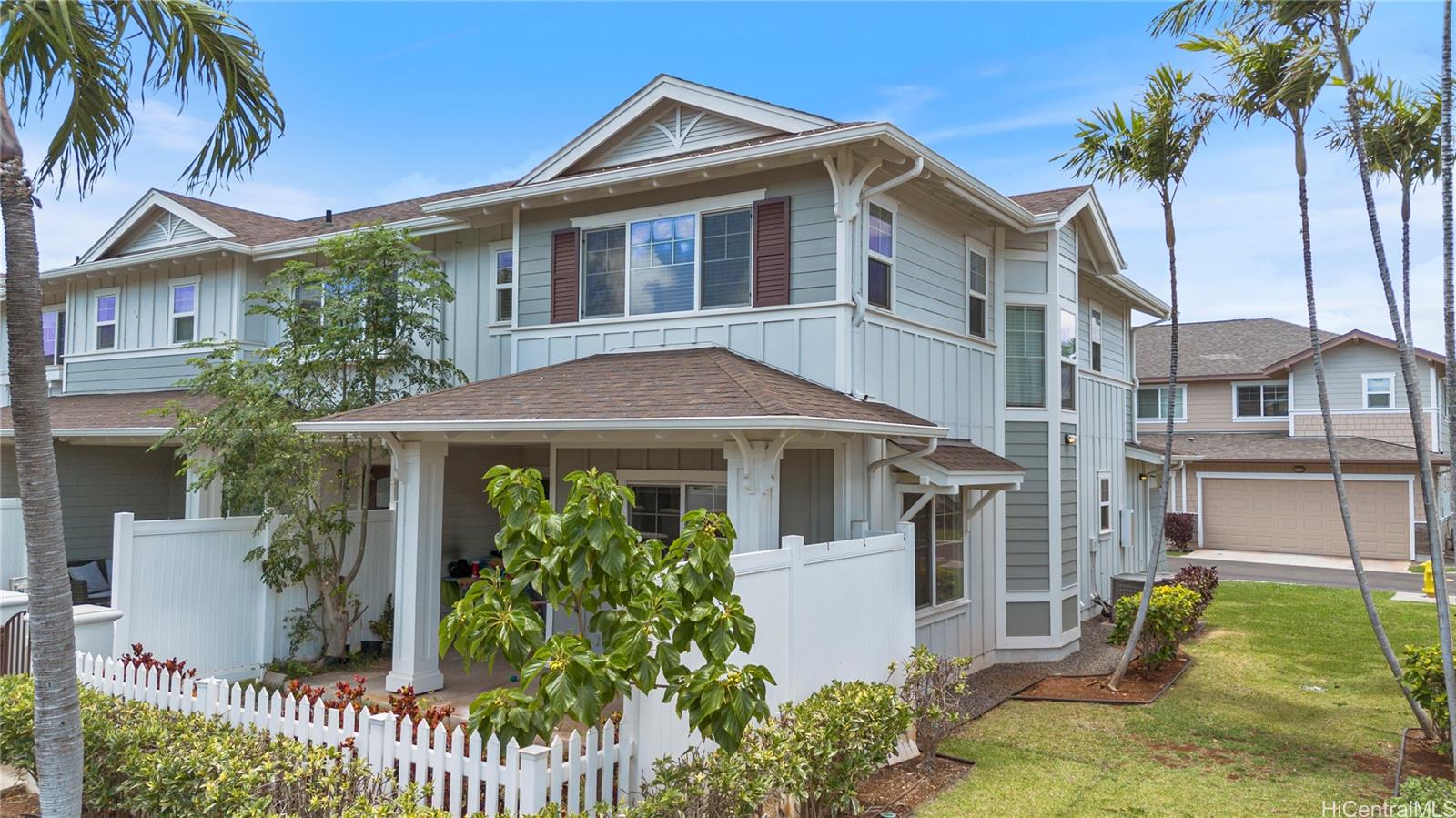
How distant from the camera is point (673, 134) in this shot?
11.7 meters

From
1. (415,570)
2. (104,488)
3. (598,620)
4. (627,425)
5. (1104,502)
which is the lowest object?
(415,570)

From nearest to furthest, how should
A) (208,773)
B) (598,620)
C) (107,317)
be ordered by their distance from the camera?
1. (598,620)
2. (208,773)
3. (107,317)

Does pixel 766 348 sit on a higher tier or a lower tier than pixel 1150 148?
lower

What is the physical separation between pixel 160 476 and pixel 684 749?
15325 mm

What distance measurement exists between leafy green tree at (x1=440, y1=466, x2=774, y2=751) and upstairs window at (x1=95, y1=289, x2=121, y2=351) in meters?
14.9

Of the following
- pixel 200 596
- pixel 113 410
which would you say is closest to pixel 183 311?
pixel 113 410

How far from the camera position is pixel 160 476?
56.9ft

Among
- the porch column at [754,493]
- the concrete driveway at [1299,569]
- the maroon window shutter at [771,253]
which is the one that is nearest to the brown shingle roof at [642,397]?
the porch column at [754,493]

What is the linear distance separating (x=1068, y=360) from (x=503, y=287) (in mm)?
8153

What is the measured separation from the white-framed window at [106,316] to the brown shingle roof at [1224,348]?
1014 inches

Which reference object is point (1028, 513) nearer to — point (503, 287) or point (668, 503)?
point (668, 503)

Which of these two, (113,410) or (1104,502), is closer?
(113,410)

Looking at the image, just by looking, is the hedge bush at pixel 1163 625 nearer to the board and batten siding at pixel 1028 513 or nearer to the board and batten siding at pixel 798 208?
the board and batten siding at pixel 1028 513

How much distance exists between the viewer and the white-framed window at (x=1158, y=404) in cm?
2916
